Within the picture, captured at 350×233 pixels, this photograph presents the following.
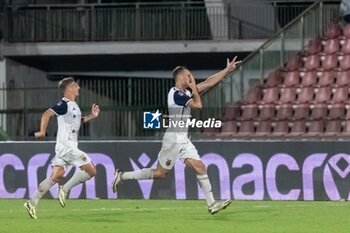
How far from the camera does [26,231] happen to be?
13.9 meters

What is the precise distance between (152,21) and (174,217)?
58.3ft

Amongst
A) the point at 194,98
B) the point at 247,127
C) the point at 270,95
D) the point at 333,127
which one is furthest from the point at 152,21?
the point at 194,98

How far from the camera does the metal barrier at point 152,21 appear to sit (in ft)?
108

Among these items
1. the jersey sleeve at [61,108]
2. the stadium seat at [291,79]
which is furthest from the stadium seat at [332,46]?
the jersey sleeve at [61,108]

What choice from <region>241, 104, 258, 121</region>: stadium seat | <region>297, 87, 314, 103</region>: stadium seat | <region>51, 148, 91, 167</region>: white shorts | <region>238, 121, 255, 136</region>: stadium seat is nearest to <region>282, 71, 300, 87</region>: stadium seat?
<region>297, 87, 314, 103</region>: stadium seat

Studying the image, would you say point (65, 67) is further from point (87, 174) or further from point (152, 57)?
point (87, 174)

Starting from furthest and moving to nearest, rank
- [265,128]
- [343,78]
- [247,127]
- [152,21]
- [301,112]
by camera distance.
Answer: [152,21] < [343,78] < [247,127] < [265,128] < [301,112]

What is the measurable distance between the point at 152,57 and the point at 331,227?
1969cm

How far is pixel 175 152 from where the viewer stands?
16.5 metres

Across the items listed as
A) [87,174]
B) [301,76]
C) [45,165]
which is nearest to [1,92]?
[45,165]

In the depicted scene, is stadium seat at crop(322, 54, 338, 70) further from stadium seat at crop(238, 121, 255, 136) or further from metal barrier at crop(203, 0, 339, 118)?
stadium seat at crop(238, 121, 255, 136)

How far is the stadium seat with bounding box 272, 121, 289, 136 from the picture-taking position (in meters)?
24.2

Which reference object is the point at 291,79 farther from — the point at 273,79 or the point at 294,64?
the point at 294,64

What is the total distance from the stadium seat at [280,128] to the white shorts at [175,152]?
7.60 metres
